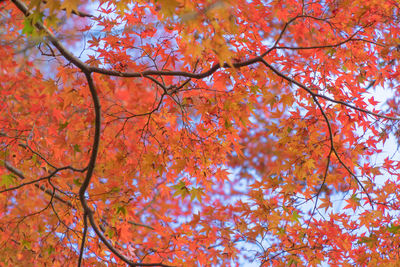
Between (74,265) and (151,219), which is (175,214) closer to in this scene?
(151,219)

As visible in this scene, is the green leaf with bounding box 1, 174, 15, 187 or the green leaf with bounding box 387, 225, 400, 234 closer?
the green leaf with bounding box 387, 225, 400, 234

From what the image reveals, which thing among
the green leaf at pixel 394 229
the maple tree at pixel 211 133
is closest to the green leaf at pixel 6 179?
the maple tree at pixel 211 133

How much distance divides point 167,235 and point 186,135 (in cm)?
80

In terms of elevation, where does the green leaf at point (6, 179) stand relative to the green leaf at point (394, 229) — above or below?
above

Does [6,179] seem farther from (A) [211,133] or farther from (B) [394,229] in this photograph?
(B) [394,229]

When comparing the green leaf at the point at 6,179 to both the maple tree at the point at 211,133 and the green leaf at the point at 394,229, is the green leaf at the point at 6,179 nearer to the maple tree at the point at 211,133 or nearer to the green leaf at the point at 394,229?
the maple tree at the point at 211,133

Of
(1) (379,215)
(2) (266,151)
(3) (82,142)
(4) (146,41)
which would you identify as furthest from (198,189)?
(2) (266,151)

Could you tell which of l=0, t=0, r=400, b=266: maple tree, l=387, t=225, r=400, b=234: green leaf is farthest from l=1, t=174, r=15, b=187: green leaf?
l=387, t=225, r=400, b=234: green leaf

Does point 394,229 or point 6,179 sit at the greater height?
point 6,179

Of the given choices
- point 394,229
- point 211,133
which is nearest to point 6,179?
point 211,133

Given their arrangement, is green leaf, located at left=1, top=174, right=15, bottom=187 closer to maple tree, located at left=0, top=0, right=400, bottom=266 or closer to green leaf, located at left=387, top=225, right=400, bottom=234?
maple tree, located at left=0, top=0, right=400, bottom=266

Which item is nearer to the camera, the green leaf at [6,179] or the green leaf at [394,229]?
the green leaf at [394,229]

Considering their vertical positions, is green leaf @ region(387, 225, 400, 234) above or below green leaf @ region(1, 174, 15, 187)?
below

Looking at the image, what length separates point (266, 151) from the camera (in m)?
9.24
